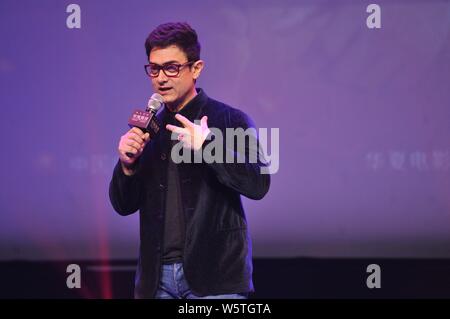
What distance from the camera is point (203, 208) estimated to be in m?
2.26

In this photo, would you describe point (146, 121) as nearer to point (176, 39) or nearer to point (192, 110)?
point (192, 110)

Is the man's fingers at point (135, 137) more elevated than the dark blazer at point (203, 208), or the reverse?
the man's fingers at point (135, 137)

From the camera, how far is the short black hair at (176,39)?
2.39 metres

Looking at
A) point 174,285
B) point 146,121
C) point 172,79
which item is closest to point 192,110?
point 172,79

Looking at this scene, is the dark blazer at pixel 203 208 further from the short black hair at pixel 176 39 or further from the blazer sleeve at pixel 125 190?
the short black hair at pixel 176 39

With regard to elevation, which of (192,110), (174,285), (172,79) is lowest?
(174,285)

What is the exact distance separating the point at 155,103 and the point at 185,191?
34cm

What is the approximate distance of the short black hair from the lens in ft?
7.84

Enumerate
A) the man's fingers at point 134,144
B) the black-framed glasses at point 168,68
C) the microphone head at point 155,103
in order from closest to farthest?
the man's fingers at point 134,144 → the microphone head at point 155,103 → the black-framed glasses at point 168,68

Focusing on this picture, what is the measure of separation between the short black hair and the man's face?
0.05 ft

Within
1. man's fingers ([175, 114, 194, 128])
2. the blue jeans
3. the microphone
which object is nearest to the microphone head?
the microphone

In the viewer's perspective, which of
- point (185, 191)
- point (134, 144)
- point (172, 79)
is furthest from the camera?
point (172, 79)

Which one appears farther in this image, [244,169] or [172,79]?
[172,79]

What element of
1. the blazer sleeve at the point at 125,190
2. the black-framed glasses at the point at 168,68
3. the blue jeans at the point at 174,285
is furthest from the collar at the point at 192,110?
the blue jeans at the point at 174,285
